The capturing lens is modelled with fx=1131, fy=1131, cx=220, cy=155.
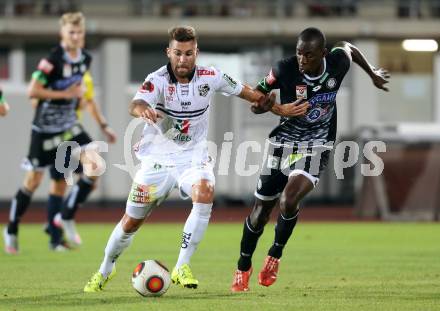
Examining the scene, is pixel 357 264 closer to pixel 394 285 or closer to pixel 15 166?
pixel 394 285

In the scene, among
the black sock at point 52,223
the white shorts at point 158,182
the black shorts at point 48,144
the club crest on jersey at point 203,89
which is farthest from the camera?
the black sock at point 52,223

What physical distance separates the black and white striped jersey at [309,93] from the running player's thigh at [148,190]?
1.14 m

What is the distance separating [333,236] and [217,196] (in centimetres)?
1223

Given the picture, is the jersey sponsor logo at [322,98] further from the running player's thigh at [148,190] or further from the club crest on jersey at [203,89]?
the running player's thigh at [148,190]

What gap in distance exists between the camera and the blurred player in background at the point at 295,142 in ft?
29.2

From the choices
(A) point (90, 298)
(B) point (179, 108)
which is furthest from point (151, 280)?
(B) point (179, 108)

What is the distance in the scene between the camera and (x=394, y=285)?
9172mm

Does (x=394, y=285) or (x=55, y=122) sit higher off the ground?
(x=55, y=122)

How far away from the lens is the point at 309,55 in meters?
8.77

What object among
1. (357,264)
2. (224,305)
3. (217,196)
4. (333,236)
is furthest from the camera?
(217,196)

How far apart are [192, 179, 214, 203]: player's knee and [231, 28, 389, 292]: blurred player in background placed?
2.79 ft

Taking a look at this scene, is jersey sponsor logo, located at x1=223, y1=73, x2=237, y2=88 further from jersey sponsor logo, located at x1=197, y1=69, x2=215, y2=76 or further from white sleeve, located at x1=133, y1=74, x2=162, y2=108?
white sleeve, located at x1=133, y1=74, x2=162, y2=108

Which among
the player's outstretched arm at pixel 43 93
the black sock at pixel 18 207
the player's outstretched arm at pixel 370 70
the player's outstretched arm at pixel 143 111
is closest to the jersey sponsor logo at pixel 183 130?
the player's outstretched arm at pixel 143 111

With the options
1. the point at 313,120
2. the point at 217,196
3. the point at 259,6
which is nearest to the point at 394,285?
the point at 313,120
